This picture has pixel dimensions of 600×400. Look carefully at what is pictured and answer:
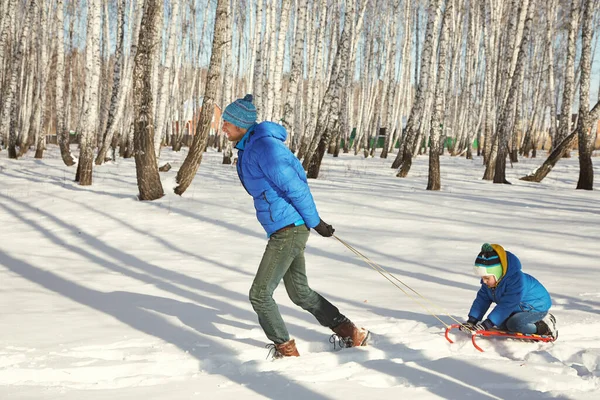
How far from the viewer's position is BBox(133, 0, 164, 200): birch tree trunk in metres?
9.43

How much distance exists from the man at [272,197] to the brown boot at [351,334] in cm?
40

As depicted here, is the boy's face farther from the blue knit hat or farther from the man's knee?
the blue knit hat

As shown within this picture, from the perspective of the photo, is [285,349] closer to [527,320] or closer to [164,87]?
[527,320]

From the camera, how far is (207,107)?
10438mm

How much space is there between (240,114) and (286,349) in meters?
1.47

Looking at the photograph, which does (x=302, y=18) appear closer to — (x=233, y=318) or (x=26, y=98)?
(x=233, y=318)

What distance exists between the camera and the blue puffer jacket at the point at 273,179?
3246 mm

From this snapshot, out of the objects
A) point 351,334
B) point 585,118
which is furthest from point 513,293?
point 585,118

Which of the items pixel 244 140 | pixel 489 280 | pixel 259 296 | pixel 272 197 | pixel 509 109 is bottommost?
pixel 259 296

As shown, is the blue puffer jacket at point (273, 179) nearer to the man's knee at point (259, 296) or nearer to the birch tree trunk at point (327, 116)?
the man's knee at point (259, 296)

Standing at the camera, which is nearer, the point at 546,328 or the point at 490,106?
the point at 546,328

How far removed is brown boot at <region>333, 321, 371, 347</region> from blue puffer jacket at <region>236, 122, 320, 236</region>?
0.78 meters

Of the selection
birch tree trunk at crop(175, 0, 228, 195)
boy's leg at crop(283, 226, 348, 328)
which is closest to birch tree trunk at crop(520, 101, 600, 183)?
birch tree trunk at crop(175, 0, 228, 195)

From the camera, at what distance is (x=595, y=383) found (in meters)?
3.11
